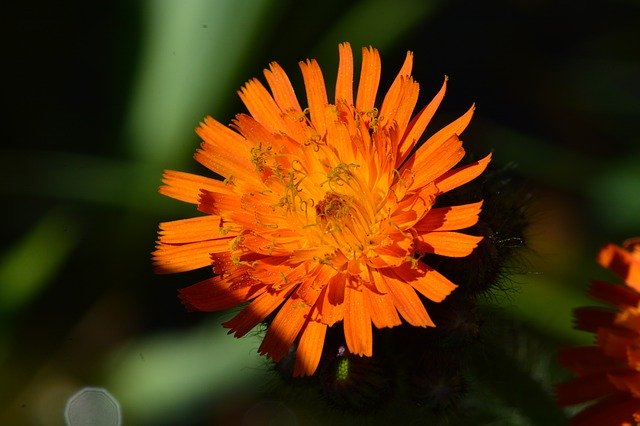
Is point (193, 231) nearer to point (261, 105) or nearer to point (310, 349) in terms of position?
point (261, 105)

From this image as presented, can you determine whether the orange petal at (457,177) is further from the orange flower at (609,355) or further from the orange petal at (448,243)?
the orange flower at (609,355)

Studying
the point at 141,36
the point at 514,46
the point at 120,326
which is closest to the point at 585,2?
the point at 514,46

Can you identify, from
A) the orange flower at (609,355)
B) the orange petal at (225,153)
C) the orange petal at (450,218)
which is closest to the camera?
the orange flower at (609,355)

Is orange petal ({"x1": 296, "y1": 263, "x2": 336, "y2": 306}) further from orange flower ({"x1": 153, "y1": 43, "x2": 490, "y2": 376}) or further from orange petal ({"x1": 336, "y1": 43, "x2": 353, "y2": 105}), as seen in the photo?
orange petal ({"x1": 336, "y1": 43, "x2": 353, "y2": 105})

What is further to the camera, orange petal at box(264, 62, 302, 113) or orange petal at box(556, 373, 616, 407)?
orange petal at box(264, 62, 302, 113)

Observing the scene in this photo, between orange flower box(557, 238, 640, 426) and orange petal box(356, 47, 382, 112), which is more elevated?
orange petal box(356, 47, 382, 112)

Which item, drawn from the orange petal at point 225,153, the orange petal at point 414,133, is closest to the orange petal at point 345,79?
the orange petal at point 414,133

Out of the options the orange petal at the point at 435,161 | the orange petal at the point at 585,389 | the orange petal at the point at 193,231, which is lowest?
the orange petal at the point at 585,389

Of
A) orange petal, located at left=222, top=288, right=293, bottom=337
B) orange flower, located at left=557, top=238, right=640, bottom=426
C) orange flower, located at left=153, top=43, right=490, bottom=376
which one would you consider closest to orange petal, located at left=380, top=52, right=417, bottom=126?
orange flower, located at left=153, top=43, right=490, bottom=376
